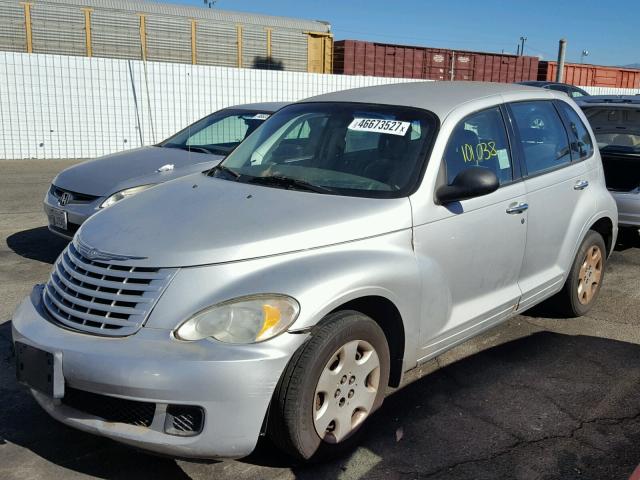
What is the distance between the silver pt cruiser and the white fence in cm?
1083

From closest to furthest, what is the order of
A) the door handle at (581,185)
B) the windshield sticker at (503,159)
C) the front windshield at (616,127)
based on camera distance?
1. the windshield sticker at (503,159)
2. the door handle at (581,185)
3. the front windshield at (616,127)

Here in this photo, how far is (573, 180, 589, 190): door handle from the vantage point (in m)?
4.72

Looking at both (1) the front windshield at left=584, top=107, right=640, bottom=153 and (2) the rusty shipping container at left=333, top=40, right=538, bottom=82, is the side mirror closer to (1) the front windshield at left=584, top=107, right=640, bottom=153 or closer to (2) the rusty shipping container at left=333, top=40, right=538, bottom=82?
(1) the front windshield at left=584, top=107, right=640, bottom=153

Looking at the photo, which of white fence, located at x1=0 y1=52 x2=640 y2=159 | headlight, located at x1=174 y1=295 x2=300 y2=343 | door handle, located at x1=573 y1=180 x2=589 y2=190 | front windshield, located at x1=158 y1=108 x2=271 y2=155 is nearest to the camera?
headlight, located at x1=174 y1=295 x2=300 y2=343

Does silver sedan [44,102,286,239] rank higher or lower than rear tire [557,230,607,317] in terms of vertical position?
higher

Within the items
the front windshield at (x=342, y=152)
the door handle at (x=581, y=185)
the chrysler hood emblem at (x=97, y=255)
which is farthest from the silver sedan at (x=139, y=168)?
the door handle at (x=581, y=185)

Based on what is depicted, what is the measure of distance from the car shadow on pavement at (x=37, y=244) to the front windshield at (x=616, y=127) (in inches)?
245

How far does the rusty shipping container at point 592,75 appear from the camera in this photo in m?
31.3

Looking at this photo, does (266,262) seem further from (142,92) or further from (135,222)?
(142,92)

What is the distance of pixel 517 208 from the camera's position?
13.3 feet

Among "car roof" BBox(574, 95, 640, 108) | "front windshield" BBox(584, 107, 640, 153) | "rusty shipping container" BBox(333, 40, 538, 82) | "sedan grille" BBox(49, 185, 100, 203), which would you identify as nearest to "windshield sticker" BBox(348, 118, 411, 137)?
"sedan grille" BBox(49, 185, 100, 203)

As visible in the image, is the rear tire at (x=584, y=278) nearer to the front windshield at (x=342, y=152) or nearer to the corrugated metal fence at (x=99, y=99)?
the front windshield at (x=342, y=152)

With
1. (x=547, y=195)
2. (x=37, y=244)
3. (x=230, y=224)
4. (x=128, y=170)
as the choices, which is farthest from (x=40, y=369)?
(x=37, y=244)

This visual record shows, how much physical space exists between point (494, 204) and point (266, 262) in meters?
1.65
